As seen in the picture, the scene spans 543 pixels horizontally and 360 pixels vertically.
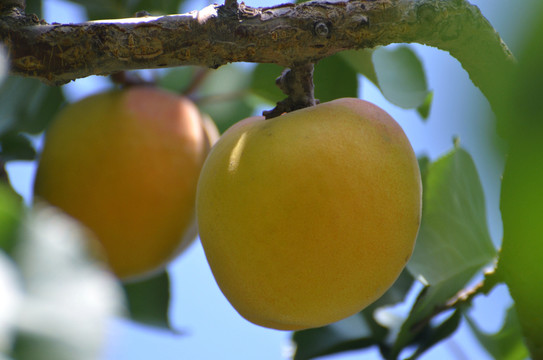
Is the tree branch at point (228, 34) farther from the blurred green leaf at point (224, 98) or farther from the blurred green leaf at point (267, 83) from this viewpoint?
the blurred green leaf at point (224, 98)

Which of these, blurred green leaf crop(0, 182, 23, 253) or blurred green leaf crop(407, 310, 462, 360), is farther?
blurred green leaf crop(407, 310, 462, 360)

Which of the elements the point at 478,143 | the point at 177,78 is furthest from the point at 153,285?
the point at 478,143

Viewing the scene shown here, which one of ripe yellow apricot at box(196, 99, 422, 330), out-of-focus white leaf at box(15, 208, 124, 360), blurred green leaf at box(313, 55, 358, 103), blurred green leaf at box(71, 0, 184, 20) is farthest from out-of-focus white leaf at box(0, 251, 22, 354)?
blurred green leaf at box(71, 0, 184, 20)

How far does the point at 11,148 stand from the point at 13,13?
1.42ft

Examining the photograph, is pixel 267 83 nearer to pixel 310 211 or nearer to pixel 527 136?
pixel 310 211

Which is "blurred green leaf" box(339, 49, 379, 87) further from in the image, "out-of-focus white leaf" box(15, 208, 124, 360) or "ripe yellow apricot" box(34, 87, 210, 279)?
"out-of-focus white leaf" box(15, 208, 124, 360)

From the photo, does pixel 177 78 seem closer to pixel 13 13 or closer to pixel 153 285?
pixel 153 285

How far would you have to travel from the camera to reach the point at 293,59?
22.8 inches

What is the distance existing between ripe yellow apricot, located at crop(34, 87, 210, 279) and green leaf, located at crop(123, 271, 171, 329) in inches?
4.4

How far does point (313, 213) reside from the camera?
532mm

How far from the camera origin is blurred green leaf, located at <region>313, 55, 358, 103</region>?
2.85ft

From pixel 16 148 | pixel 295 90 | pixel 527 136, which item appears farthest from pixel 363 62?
pixel 527 136

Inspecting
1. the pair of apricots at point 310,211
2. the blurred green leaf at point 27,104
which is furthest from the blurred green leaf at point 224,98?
the pair of apricots at point 310,211

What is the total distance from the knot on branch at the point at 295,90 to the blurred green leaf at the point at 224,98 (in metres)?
0.52
